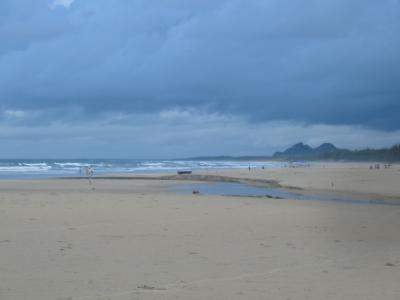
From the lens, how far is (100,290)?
6.75 metres

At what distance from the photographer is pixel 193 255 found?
30.4ft

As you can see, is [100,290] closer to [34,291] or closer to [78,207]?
[34,291]

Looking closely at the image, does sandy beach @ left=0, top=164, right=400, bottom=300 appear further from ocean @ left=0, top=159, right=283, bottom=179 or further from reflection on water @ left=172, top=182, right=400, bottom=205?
ocean @ left=0, top=159, right=283, bottom=179

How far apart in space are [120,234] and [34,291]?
4924 mm

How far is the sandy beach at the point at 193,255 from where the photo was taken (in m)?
6.89

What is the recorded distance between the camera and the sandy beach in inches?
271

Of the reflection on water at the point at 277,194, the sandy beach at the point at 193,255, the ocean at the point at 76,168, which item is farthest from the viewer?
the ocean at the point at 76,168

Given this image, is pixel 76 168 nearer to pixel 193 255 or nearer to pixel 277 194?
pixel 277 194

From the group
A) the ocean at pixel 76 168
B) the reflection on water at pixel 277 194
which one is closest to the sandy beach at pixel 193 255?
the reflection on water at pixel 277 194

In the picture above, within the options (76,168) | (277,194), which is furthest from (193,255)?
(76,168)

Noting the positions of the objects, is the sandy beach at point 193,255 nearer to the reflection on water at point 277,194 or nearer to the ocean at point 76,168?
the reflection on water at point 277,194

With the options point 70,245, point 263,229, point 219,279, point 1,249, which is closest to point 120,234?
point 70,245

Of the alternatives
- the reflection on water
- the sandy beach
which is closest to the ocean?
the reflection on water

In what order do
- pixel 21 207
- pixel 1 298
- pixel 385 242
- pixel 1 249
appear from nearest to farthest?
pixel 1 298
pixel 1 249
pixel 385 242
pixel 21 207
